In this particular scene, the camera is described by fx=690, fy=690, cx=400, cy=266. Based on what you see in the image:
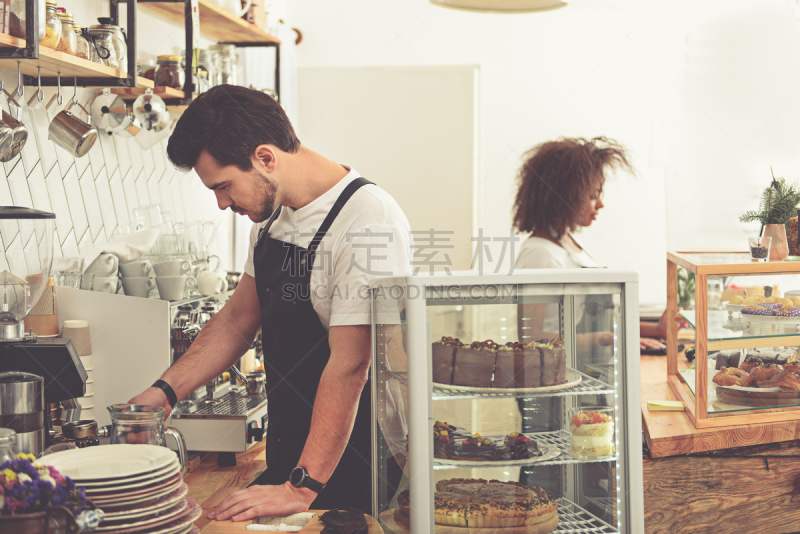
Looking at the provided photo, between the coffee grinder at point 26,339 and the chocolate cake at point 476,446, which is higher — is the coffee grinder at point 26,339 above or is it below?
above

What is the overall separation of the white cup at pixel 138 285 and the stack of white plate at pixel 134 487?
94 cm


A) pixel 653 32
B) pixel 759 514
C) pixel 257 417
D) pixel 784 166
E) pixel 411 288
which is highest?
pixel 653 32

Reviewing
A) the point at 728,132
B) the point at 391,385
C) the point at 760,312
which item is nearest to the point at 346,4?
the point at 728,132

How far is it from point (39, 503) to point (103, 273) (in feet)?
3.74

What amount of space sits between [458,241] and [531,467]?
2616 mm

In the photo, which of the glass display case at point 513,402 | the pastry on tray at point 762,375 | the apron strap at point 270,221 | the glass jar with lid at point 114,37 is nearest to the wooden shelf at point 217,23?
the glass jar with lid at point 114,37

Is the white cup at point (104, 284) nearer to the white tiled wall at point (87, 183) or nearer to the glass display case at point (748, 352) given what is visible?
the white tiled wall at point (87, 183)

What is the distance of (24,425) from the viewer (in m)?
1.30

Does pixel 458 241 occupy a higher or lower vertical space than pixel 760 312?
higher

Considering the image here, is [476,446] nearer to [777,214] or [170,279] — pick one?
[170,279]

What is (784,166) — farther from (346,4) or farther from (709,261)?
(346,4)

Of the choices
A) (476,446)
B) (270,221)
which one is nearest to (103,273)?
(270,221)

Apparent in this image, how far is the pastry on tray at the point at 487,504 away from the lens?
125 cm

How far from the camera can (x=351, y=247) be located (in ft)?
4.92
